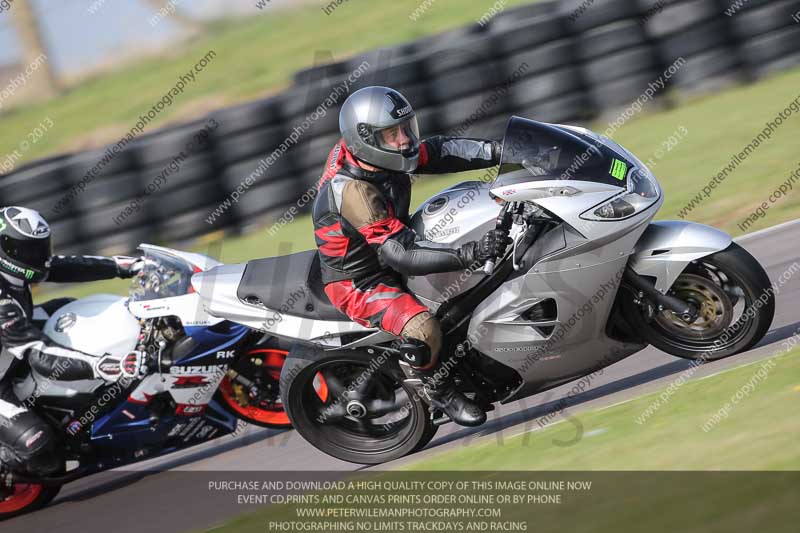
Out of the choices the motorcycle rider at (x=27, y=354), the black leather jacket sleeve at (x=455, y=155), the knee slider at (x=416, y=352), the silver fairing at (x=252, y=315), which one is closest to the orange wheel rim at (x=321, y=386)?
the silver fairing at (x=252, y=315)

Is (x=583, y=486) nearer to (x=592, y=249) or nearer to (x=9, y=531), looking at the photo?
(x=592, y=249)

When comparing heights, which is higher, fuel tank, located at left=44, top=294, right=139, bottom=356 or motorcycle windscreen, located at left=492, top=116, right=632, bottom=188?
motorcycle windscreen, located at left=492, top=116, right=632, bottom=188

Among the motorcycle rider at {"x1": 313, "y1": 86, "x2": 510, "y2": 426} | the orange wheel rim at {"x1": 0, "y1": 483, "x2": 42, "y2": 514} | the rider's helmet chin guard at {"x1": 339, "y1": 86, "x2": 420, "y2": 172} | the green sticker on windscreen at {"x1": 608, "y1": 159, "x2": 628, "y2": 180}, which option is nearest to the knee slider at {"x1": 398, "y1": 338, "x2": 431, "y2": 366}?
the motorcycle rider at {"x1": 313, "y1": 86, "x2": 510, "y2": 426}

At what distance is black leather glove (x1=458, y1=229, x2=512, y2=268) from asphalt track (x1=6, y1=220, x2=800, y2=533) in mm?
1190

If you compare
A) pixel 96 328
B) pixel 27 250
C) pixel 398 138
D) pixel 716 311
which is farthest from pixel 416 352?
pixel 27 250

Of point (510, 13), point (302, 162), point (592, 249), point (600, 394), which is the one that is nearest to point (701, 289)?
point (592, 249)

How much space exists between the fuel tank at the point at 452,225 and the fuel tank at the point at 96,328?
7.04 feet

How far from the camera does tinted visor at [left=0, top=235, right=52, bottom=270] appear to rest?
6.22 meters

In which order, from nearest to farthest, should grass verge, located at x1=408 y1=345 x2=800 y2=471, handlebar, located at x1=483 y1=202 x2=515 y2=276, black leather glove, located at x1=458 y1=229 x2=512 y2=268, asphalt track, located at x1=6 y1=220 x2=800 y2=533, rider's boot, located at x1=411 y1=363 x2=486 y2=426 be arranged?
grass verge, located at x1=408 y1=345 x2=800 y2=471, black leather glove, located at x1=458 y1=229 x2=512 y2=268, handlebar, located at x1=483 y1=202 x2=515 y2=276, rider's boot, located at x1=411 y1=363 x2=486 y2=426, asphalt track, located at x1=6 y1=220 x2=800 y2=533

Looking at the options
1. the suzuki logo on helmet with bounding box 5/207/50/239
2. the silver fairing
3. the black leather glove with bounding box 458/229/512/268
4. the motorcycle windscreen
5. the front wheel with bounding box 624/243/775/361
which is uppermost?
the motorcycle windscreen

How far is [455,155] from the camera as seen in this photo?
5.63m

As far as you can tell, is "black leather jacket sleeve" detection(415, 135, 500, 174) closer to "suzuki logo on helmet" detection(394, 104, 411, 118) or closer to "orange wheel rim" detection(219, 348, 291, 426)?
"suzuki logo on helmet" detection(394, 104, 411, 118)

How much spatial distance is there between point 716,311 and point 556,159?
1162mm

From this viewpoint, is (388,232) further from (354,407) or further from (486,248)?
(354,407)
